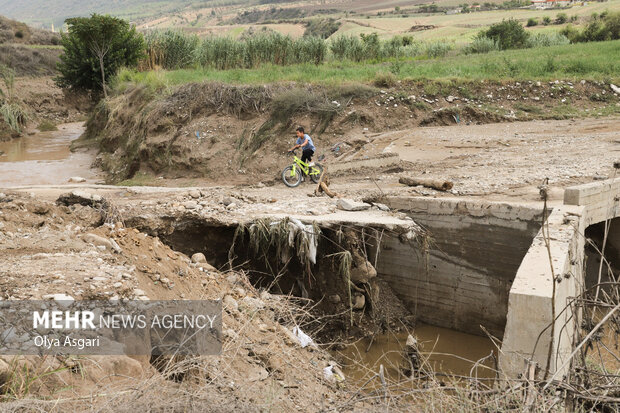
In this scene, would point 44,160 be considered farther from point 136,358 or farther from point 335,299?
point 136,358

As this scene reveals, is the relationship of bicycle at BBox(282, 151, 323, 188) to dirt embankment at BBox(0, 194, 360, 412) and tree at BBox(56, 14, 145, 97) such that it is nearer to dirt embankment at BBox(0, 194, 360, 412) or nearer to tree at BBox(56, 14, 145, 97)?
dirt embankment at BBox(0, 194, 360, 412)

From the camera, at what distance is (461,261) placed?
9.45m

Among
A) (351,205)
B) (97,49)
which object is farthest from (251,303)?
(97,49)

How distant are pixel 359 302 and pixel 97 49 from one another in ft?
59.8

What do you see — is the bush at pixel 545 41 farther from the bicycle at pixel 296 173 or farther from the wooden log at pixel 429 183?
the wooden log at pixel 429 183

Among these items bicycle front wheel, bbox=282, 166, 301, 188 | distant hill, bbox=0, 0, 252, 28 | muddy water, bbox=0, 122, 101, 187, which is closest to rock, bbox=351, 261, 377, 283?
bicycle front wheel, bbox=282, 166, 301, 188

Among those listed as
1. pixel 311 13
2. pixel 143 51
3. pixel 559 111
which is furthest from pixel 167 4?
pixel 559 111

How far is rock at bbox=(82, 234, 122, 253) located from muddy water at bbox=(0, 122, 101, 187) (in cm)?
998

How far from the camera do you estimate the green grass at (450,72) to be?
17234 mm

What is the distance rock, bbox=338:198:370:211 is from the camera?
9305 millimetres

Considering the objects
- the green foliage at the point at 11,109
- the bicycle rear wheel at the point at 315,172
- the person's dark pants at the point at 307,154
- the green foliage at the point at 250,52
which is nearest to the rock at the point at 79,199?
the person's dark pants at the point at 307,154

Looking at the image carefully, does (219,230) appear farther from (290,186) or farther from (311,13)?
(311,13)

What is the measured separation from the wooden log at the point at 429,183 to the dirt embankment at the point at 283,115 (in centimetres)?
378

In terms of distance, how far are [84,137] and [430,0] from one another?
8647 cm
